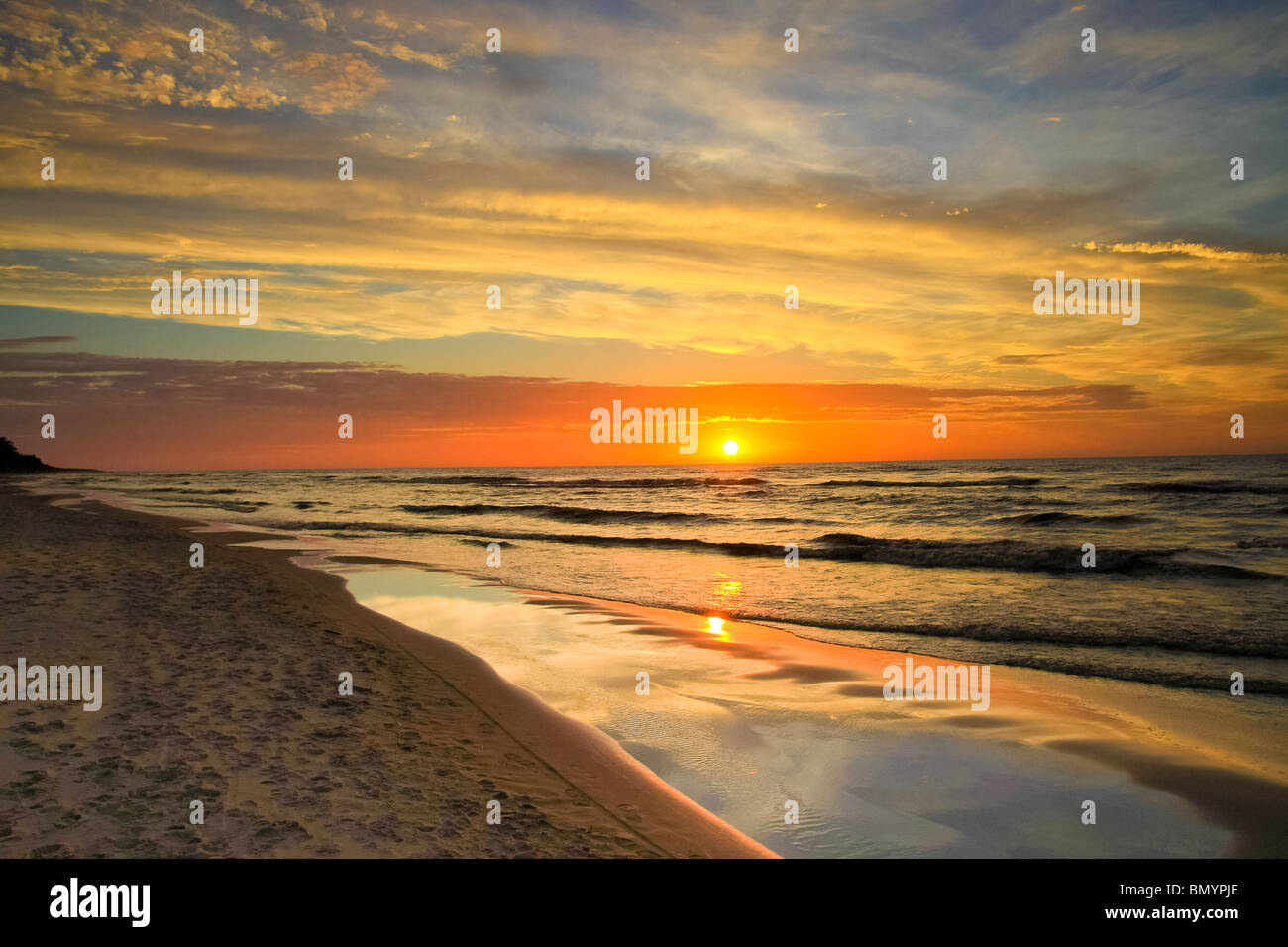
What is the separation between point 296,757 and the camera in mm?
5785

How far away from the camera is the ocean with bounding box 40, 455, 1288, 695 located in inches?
467

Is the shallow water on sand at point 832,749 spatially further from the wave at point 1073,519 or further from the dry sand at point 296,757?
the wave at point 1073,519

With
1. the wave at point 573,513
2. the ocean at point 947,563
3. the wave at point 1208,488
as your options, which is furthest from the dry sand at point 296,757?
the wave at point 1208,488

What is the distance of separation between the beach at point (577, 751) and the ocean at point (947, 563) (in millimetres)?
2146

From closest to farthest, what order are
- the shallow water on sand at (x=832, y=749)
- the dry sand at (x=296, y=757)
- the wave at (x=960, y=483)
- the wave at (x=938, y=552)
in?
the dry sand at (x=296, y=757)
the shallow water on sand at (x=832, y=749)
the wave at (x=938, y=552)
the wave at (x=960, y=483)

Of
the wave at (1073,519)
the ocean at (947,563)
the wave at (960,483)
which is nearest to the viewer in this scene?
the ocean at (947,563)

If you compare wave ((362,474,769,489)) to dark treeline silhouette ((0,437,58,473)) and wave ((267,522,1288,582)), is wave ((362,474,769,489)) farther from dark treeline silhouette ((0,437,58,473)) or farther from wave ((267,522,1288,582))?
dark treeline silhouette ((0,437,58,473))

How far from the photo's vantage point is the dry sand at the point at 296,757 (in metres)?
4.54

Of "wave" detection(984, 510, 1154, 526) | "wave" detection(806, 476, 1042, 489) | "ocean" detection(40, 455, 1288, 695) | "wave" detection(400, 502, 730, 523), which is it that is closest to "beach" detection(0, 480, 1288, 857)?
"ocean" detection(40, 455, 1288, 695)

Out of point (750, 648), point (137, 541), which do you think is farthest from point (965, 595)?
point (137, 541)

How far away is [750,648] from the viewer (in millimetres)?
11477

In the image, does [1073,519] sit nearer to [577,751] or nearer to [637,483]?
[577,751]

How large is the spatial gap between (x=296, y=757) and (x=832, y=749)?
4971 millimetres
